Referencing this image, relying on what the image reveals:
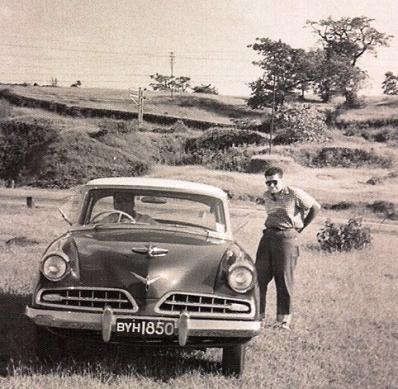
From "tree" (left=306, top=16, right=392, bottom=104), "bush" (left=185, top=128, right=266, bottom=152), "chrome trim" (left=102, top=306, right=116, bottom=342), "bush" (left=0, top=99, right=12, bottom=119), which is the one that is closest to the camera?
"chrome trim" (left=102, top=306, right=116, bottom=342)

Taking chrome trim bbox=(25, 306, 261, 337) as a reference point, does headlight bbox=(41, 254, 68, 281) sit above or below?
above

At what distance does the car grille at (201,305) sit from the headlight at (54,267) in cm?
70

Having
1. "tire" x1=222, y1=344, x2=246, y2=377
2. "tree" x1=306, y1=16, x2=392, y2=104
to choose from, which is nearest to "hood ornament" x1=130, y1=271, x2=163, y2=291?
"tire" x1=222, y1=344, x2=246, y2=377

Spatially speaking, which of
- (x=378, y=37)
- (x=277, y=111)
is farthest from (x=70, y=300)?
(x=277, y=111)

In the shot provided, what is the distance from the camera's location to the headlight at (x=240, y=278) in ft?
13.8

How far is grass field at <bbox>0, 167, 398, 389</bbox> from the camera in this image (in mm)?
4125

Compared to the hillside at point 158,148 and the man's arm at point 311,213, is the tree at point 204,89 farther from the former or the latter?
the man's arm at point 311,213

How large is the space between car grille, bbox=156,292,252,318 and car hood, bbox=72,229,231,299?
0.16ft

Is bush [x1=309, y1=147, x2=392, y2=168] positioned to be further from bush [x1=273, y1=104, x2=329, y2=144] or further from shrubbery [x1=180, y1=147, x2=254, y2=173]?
bush [x1=273, y1=104, x2=329, y2=144]

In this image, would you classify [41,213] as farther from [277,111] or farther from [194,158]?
[277,111]

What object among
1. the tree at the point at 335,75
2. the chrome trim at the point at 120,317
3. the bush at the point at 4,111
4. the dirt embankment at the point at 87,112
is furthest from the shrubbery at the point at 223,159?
the chrome trim at the point at 120,317

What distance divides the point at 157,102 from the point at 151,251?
3969 centimetres

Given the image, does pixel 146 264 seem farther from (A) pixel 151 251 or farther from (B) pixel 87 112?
(B) pixel 87 112

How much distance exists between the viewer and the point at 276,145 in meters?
28.0
